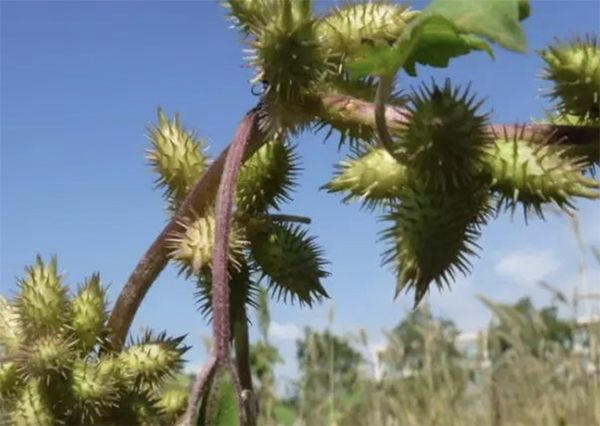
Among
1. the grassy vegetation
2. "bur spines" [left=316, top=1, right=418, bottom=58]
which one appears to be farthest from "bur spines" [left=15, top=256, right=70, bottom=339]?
the grassy vegetation

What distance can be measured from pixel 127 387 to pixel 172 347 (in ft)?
0.35

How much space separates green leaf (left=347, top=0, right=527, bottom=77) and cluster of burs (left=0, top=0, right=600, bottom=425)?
1.8 inches

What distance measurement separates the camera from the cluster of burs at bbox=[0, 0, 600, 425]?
1043 millimetres

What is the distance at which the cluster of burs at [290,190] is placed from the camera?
1043 mm

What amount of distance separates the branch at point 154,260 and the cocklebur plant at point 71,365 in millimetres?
25

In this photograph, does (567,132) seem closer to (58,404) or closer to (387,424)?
(58,404)

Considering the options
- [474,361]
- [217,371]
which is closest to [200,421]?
[217,371]

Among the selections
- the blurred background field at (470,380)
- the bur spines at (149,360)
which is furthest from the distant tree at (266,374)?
the bur spines at (149,360)

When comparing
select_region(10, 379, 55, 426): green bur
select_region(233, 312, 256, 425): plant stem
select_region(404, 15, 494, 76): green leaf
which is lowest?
select_region(10, 379, 55, 426): green bur

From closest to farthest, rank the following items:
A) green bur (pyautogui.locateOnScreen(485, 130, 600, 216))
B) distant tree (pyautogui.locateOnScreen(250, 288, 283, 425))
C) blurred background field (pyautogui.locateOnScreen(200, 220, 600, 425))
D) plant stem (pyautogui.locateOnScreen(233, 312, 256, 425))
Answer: green bur (pyautogui.locateOnScreen(485, 130, 600, 216)) < plant stem (pyautogui.locateOnScreen(233, 312, 256, 425)) < distant tree (pyautogui.locateOnScreen(250, 288, 283, 425)) < blurred background field (pyautogui.locateOnScreen(200, 220, 600, 425))

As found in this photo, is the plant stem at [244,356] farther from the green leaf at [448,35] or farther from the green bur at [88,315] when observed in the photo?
the green leaf at [448,35]

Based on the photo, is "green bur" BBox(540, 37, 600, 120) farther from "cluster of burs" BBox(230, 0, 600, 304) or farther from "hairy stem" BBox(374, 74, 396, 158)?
"hairy stem" BBox(374, 74, 396, 158)

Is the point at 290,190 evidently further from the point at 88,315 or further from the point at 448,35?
the point at 448,35

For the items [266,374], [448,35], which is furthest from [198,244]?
[266,374]
